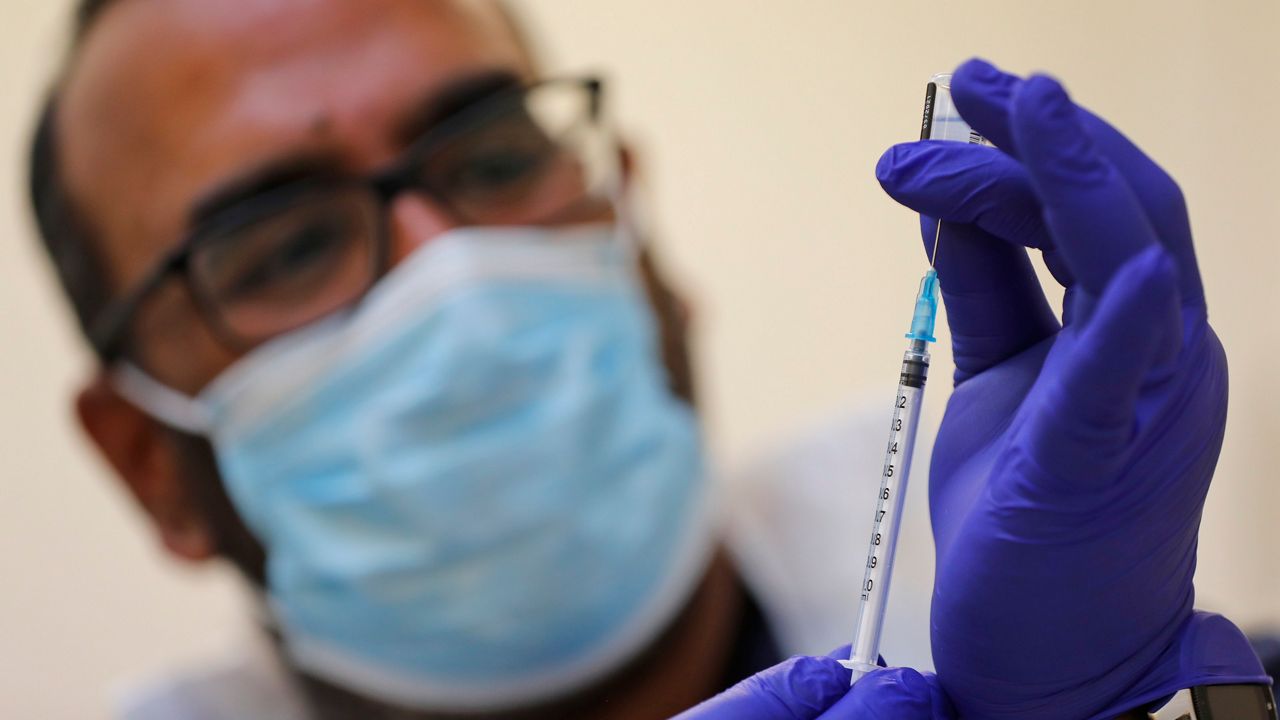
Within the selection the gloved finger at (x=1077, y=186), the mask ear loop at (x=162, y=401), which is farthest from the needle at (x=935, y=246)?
the mask ear loop at (x=162, y=401)

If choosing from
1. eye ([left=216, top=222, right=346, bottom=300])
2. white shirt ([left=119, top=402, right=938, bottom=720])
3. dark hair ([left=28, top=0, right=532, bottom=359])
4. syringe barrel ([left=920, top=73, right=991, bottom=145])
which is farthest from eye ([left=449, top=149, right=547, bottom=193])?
syringe barrel ([left=920, top=73, right=991, bottom=145])

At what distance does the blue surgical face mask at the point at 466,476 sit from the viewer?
41.0 inches

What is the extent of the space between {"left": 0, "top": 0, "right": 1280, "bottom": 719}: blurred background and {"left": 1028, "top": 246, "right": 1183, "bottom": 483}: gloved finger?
0.83m

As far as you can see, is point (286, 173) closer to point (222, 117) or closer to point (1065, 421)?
point (222, 117)

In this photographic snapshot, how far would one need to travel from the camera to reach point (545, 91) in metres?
1.22

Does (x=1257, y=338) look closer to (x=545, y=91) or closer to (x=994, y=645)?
(x=545, y=91)

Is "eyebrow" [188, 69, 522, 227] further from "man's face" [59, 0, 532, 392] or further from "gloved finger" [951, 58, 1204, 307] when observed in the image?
"gloved finger" [951, 58, 1204, 307]

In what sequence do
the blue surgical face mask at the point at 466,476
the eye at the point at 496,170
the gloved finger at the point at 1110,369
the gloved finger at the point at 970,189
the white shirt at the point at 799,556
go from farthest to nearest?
1. the white shirt at the point at 799,556
2. the eye at the point at 496,170
3. the blue surgical face mask at the point at 466,476
4. the gloved finger at the point at 970,189
5. the gloved finger at the point at 1110,369

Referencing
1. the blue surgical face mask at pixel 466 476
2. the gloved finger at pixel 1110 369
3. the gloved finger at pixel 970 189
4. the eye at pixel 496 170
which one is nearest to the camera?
the gloved finger at pixel 1110 369

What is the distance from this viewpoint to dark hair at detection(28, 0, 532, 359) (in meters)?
1.24

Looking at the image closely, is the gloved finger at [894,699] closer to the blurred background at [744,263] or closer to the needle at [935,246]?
the needle at [935,246]

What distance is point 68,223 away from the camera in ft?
4.16

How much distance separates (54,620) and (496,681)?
72 centimetres

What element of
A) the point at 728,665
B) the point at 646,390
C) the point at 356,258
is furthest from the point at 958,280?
the point at 728,665
